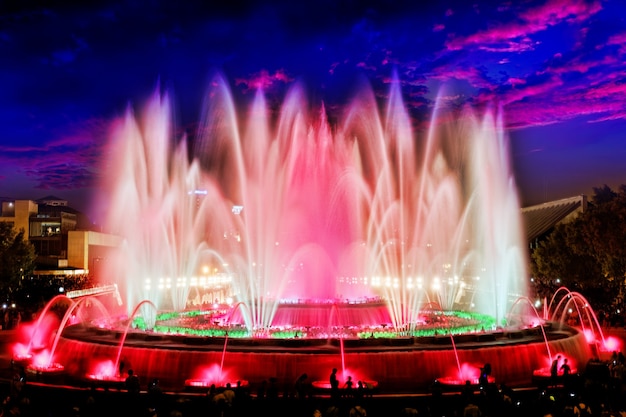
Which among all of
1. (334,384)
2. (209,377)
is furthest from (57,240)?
(334,384)

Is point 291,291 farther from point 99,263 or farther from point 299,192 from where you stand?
point 99,263

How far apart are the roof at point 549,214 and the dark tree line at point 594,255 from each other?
19.8 meters

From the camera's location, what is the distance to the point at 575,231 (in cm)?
4766

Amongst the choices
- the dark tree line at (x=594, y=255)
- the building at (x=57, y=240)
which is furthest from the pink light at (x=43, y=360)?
the building at (x=57, y=240)

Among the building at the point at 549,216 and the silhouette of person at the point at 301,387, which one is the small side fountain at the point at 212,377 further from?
the building at the point at 549,216

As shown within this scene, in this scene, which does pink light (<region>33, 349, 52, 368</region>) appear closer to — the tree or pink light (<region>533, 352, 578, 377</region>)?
pink light (<region>533, 352, 578, 377</region>)

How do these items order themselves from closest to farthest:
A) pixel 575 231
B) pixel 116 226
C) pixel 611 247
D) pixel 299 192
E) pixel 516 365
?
1. pixel 516 365
2. pixel 299 192
3. pixel 611 247
4. pixel 575 231
5. pixel 116 226

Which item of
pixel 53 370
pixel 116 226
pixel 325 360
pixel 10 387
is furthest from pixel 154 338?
pixel 116 226

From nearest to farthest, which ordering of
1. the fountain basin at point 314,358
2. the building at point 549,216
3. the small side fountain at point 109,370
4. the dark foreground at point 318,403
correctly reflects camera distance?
the dark foreground at point 318,403 < the fountain basin at point 314,358 < the small side fountain at point 109,370 < the building at point 549,216

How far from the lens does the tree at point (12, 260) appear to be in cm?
4675

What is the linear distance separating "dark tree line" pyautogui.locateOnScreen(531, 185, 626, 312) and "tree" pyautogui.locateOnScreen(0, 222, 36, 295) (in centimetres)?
4024

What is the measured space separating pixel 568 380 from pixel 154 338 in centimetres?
1249

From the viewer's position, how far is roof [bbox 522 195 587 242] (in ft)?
247

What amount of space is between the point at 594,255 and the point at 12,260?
146ft
